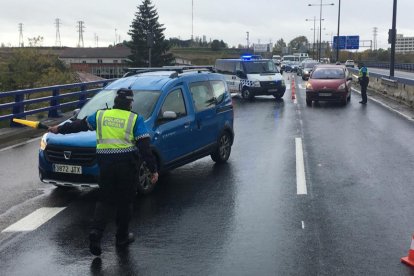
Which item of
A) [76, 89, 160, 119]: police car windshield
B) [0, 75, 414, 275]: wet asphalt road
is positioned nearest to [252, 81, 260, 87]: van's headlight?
[0, 75, 414, 275]: wet asphalt road

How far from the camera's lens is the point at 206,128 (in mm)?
9391

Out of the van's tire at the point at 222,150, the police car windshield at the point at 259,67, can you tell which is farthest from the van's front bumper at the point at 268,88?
the van's tire at the point at 222,150

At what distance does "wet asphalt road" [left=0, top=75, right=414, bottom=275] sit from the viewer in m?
5.08

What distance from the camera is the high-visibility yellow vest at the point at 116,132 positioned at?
526cm

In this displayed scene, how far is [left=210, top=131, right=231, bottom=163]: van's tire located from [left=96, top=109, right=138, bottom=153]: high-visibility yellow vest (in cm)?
477

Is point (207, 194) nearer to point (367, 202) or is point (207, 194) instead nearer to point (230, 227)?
point (230, 227)

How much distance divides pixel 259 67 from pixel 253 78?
121 cm

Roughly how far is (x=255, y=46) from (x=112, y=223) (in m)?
121

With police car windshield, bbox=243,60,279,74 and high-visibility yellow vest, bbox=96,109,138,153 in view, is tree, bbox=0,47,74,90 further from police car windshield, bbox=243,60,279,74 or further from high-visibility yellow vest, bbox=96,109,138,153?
high-visibility yellow vest, bbox=96,109,138,153

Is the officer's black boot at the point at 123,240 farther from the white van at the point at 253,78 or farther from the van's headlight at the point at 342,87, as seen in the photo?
the white van at the point at 253,78

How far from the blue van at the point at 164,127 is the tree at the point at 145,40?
76.8 metres

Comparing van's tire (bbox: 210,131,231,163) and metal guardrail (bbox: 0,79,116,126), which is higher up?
metal guardrail (bbox: 0,79,116,126)

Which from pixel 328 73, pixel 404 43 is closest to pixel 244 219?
pixel 328 73

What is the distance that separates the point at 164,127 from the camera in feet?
26.5
